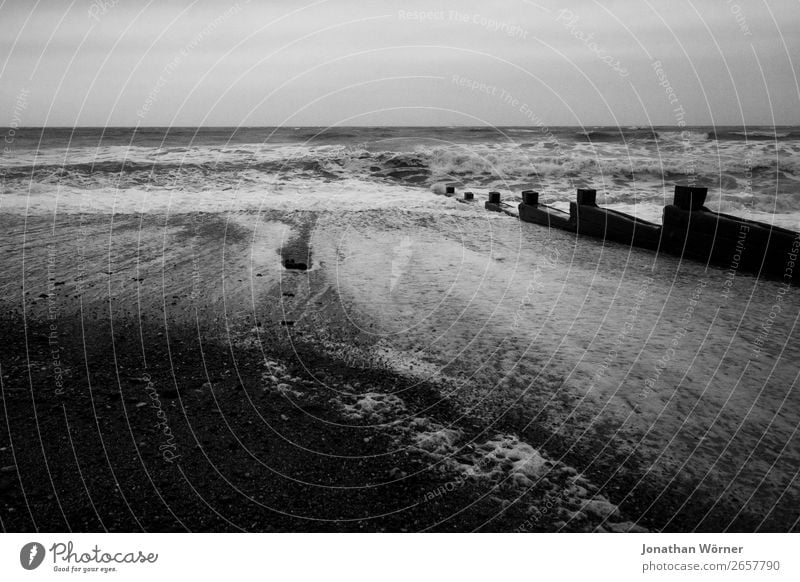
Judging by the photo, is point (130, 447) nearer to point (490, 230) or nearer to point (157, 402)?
point (157, 402)

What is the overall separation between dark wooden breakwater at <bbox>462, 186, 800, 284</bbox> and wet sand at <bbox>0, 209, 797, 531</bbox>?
1.65m

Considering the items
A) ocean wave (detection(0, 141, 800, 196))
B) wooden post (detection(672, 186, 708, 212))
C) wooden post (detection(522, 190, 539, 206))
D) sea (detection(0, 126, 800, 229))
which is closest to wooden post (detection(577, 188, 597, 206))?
wooden post (detection(522, 190, 539, 206))

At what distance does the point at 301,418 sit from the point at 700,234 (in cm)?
657

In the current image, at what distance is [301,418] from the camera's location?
3.59 meters

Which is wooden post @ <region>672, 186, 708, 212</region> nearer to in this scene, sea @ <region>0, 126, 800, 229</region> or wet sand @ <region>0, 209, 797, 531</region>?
wet sand @ <region>0, 209, 797, 531</region>

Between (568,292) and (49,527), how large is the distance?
569 centimetres

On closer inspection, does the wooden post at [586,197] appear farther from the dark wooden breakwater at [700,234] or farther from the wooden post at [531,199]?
the wooden post at [531,199]

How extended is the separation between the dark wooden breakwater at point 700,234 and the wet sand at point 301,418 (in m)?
1.65

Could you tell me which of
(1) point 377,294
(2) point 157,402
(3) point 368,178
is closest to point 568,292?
(1) point 377,294

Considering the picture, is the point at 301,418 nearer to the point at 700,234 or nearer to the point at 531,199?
the point at 700,234

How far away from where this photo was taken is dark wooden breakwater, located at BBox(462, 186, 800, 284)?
6.27m

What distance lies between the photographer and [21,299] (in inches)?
227

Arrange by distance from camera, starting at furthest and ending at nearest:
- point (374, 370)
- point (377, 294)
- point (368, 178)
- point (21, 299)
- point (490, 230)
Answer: point (368, 178), point (490, 230), point (377, 294), point (21, 299), point (374, 370)
